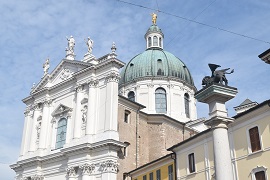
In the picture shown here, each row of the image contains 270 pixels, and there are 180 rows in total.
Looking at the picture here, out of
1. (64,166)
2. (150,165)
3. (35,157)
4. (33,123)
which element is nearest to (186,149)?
(150,165)

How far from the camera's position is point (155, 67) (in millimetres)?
44875

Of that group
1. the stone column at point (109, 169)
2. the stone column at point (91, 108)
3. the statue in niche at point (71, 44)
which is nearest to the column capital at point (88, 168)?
the stone column at point (109, 169)

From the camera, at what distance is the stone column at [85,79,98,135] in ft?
99.9

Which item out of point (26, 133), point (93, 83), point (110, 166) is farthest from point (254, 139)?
point (26, 133)

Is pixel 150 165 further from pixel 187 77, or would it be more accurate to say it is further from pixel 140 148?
pixel 187 77

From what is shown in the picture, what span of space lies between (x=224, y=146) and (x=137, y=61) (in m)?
36.2

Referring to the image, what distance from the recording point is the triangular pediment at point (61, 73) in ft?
113

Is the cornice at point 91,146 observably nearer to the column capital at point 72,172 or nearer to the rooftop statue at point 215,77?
the column capital at point 72,172

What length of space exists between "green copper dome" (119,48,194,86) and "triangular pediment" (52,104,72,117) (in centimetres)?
1237

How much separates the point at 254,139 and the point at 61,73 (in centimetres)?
2188

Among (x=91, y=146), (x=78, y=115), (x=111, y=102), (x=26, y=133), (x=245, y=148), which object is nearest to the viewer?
(x=245, y=148)

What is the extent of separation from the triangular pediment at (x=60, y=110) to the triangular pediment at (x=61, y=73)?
8.76 ft

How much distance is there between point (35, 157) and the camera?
33.3 m

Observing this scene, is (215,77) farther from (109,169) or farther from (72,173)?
(72,173)
